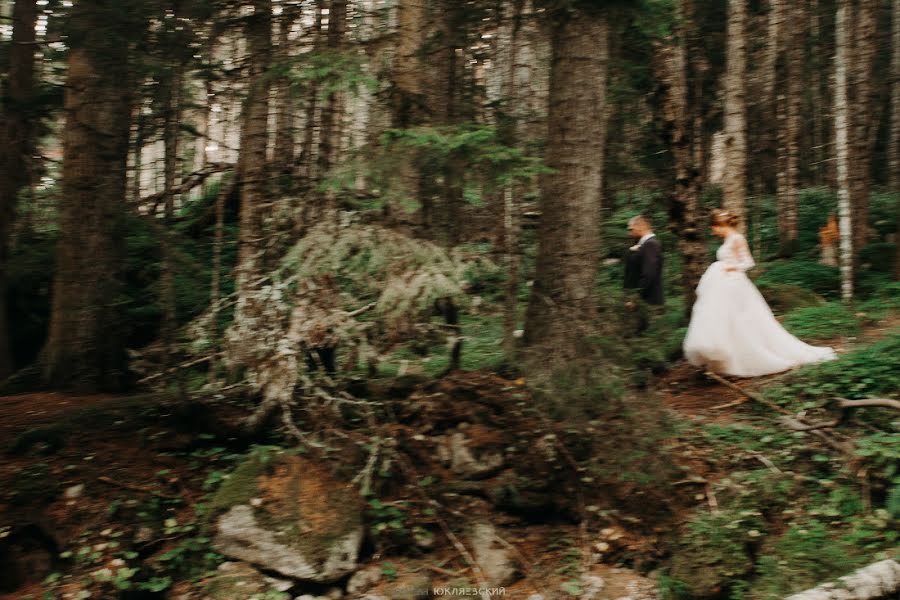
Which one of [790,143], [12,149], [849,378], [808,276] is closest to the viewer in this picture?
[849,378]

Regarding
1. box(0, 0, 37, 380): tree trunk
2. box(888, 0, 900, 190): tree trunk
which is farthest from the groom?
box(888, 0, 900, 190): tree trunk

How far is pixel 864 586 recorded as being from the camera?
5039 millimetres

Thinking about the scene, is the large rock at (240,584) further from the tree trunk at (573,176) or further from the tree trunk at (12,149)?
the tree trunk at (12,149)

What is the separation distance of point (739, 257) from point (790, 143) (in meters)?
7.21

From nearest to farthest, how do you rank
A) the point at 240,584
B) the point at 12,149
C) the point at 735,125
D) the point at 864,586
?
the point at 864,586
the point at 240,584
the point at 12,149
the point at 735,125

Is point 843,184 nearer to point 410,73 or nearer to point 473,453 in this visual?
point 410,73

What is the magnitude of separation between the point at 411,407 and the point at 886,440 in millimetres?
4340

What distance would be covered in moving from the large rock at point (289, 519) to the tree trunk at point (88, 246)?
298cm

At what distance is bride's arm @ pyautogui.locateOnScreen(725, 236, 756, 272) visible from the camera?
9109mm

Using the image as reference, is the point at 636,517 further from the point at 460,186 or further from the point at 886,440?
the point at 460,186

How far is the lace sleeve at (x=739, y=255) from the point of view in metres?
9.12

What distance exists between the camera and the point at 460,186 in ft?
22.5

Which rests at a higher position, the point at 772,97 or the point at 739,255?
the point at 772,97

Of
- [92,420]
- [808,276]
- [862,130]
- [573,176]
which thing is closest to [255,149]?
[92,420]
